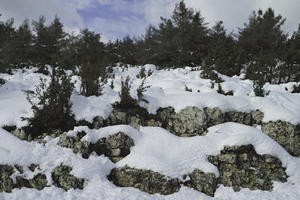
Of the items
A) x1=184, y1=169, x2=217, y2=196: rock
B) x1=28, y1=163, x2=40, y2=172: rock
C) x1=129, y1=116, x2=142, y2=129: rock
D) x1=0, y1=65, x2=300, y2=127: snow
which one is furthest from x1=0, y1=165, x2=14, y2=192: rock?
x1=184, y1=169, x2=217, y2=196: rock

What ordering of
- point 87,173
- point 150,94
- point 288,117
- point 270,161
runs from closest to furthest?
point 87,173 → point 270,161 → point 288,117 → point 150,94

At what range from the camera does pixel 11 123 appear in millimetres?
6156

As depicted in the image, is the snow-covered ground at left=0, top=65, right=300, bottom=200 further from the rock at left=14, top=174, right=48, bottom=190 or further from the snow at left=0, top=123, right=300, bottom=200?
the rock at left=14, top=174, right=48, bottom=190

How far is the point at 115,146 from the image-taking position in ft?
19.6

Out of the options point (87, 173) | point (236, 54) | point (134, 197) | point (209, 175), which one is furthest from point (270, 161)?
point (236, 54)

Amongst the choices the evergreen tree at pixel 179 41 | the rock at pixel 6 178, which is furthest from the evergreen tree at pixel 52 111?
the evergreen tree at pixel 179 41

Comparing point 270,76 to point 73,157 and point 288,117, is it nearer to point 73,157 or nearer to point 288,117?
point 288,117

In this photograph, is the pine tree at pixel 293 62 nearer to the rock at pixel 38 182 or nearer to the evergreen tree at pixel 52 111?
the evergreen tree at pixel 52 111

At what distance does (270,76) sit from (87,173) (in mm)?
8487

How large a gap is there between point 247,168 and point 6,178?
13.6ft

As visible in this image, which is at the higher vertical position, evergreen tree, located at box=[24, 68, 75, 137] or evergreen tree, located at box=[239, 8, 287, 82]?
evergreen tree, located at box=[239, 8, 287, 82]

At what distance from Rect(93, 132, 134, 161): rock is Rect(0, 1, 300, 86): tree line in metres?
8.54

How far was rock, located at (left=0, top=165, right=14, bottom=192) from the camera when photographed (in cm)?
468

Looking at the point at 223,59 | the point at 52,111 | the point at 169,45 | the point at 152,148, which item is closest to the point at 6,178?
the point at 52,111
